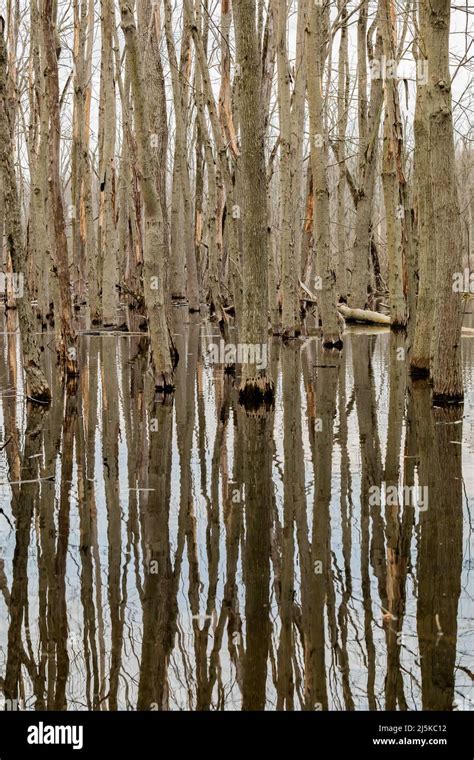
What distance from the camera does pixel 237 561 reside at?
3928mm

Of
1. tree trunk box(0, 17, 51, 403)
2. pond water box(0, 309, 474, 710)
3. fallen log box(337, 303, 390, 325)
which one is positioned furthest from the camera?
fallen log box(337, 303, 390, 325)

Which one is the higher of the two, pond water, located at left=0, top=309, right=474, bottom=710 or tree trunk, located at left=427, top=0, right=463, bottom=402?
tree trunk, located at left=427, top=0, right=463, bottom=402

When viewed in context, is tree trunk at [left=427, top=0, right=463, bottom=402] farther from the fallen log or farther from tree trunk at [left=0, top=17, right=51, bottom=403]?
the fallen log

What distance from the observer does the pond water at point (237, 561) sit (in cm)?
279

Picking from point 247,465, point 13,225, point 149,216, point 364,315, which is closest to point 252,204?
point 149,216

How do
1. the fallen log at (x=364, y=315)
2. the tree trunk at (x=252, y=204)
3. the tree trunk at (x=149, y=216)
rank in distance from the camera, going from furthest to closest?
1. the fallen log at (x=364, y=315)
2. the tree trunk at (x=149, y=216)
3. the tree trunk at (x=252, y=204)

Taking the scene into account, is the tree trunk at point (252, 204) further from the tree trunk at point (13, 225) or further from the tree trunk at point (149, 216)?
the tree trunk at point (13, 225)

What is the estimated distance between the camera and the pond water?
110 inches

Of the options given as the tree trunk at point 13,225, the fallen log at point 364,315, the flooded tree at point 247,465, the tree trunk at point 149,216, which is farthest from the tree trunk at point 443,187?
the fallen log at point 364,315

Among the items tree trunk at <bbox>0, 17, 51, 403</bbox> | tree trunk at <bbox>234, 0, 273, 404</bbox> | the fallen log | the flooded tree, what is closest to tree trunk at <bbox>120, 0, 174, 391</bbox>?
the flooded tree

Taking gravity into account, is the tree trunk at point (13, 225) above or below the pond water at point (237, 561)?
above

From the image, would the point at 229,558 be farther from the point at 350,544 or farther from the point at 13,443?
the point at 13,443

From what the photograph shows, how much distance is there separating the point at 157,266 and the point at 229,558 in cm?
548
